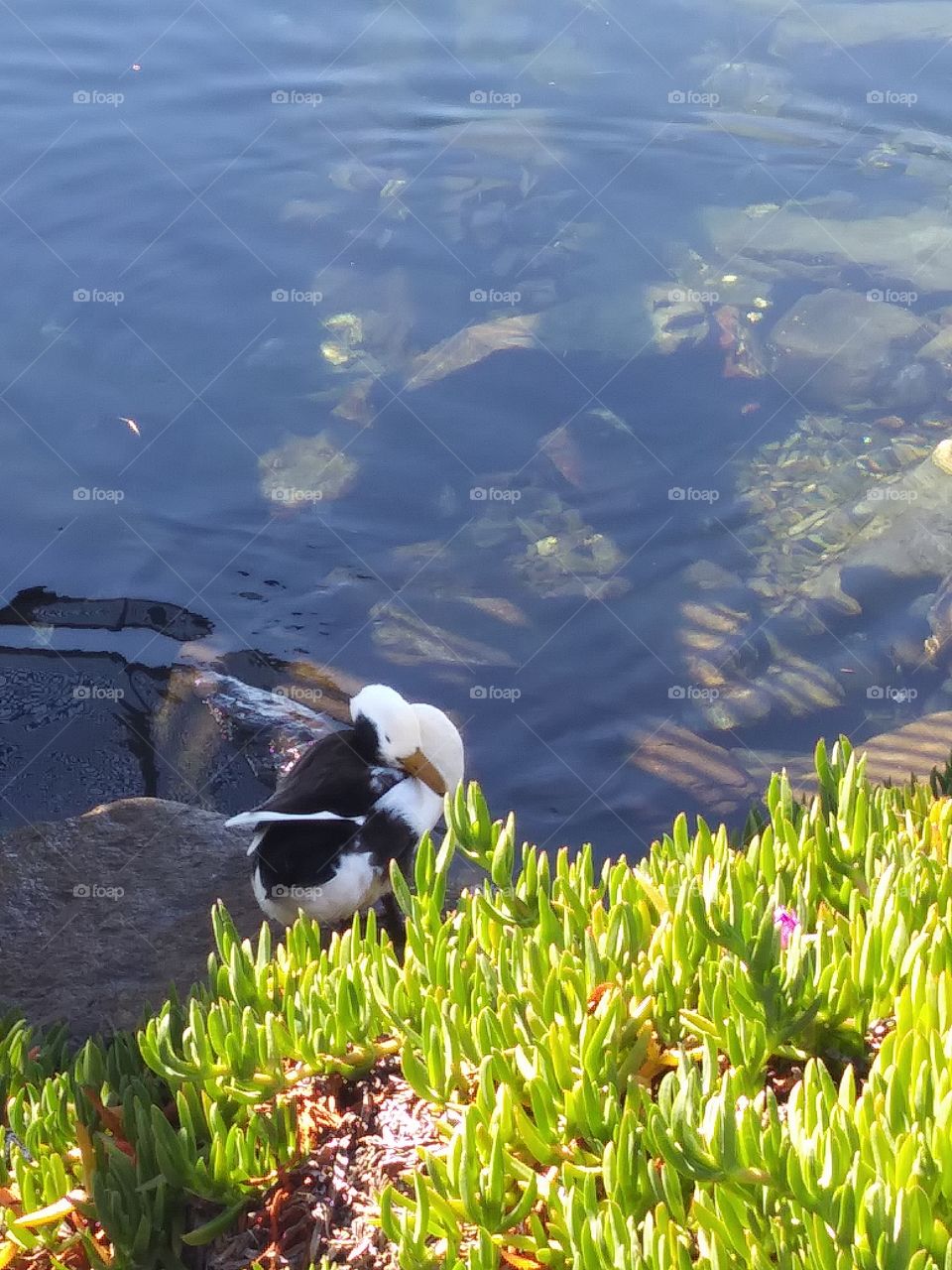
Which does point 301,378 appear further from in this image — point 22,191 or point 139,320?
point 22,191

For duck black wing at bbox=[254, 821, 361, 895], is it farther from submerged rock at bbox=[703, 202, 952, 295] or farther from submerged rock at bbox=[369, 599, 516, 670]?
submerged rock at bbox=[703, 202, 952, 295]

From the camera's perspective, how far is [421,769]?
5.00 metres

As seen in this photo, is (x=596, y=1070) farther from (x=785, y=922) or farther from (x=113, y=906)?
(x=113, y=906)

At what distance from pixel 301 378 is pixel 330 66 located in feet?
14.2

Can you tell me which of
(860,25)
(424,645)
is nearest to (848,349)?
(424,645)

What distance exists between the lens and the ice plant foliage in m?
1.60

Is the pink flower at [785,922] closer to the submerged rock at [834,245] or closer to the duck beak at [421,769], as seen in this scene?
the duck beak at [421,769]

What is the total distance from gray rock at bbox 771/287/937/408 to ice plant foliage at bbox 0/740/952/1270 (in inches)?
285

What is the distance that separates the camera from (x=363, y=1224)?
2.04 metres

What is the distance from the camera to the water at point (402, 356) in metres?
7.00

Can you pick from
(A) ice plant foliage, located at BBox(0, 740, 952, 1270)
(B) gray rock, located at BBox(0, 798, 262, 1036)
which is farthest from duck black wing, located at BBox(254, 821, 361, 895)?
(A) ice plant foliage, located at BBox(0, 740, 952, 1270)

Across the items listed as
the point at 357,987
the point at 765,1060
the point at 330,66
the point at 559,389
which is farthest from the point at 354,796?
the point at 330,66

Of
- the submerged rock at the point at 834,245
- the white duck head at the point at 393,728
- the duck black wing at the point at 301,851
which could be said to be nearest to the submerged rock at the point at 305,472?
the white duck head at the point at 393,728

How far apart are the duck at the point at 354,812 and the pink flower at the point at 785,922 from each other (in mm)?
2460
